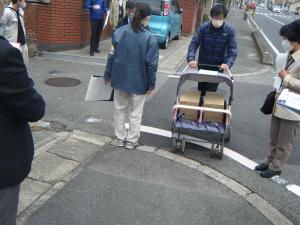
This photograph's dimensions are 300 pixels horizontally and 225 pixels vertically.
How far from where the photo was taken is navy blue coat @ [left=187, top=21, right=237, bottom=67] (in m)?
5.16

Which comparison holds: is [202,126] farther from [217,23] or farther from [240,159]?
[217,23]

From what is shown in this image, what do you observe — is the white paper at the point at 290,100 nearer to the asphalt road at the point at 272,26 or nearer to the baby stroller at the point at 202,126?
the baby stroller at the point at 202,126

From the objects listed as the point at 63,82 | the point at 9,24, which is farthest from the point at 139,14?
the point at 63,82

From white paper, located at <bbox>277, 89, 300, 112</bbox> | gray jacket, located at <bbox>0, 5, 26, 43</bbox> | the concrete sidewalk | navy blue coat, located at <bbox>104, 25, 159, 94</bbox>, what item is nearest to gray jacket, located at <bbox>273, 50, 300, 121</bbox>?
white paper, located at <bbox>277, 89, 300, 112</bbox>

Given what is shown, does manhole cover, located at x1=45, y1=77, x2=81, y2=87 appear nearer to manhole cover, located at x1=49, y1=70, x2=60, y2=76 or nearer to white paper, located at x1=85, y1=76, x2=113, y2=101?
manhole cover, located at x1=49, y1=70, x2=60, y2=76

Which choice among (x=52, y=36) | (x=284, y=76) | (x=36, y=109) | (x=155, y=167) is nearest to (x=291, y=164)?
(x=284, y=76)

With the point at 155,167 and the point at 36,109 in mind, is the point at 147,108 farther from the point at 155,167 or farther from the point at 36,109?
the point at 36,109

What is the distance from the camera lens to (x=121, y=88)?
4.64m

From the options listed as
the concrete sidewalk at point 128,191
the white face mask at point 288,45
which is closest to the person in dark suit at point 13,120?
the concrete sidewalk at point 128,191

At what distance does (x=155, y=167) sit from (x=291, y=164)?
184cm

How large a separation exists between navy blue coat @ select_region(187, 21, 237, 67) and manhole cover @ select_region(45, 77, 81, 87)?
9.98 feet

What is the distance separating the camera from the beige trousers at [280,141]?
13.8 ft

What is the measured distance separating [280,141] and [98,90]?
232 centimetres

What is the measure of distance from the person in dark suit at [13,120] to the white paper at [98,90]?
2.72 metres
